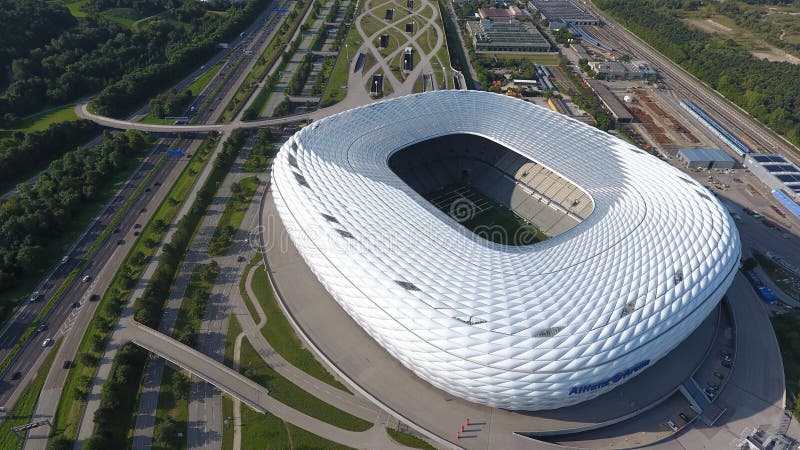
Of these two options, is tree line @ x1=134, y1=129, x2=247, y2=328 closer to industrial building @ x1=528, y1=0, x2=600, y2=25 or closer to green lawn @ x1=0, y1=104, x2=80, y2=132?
green lawn @ x1=0, y1=104, x2=80, y2=132

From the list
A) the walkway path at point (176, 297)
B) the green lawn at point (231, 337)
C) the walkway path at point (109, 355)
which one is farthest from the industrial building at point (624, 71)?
the green lawn at point (231, 337)

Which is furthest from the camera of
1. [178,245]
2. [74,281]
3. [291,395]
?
[178,245]

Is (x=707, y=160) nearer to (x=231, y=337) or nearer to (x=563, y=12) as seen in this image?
(x=231, y=337)

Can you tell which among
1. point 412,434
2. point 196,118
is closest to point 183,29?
point 196,118

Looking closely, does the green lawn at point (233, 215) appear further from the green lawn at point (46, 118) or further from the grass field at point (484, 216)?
the green lawn at point (46, 118)

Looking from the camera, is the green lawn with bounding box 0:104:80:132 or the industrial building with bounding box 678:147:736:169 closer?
the industrial building with bounding box 678:147:736:169

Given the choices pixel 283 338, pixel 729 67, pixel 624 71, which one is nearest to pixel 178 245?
pixel 283 338

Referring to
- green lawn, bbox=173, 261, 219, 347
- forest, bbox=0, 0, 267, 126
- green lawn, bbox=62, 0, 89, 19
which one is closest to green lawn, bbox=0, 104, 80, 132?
forest, bbox=0, 0, 267, 126
